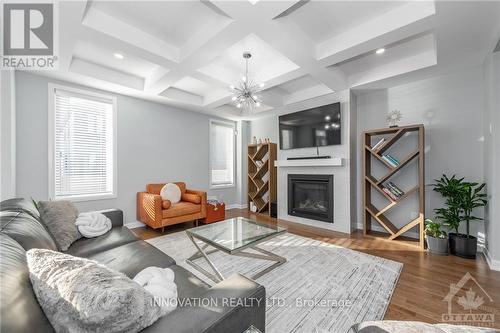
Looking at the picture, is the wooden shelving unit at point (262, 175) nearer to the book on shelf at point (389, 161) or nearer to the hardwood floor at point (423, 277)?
the hardwood floor at point (423, 277)

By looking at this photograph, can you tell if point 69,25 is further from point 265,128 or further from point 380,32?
point 265,128

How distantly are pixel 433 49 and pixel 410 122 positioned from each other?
1.06 metres

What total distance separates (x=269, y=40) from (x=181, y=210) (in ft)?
9.37

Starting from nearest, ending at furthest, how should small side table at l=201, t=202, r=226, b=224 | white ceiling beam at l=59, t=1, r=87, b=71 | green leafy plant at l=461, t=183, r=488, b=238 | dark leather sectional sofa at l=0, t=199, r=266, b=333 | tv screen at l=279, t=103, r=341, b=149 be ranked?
dark leather sectional sofa at l=0, t=199, r=266, b=333
white ceiling beam at l=59, t=1, r=87, b=71
green leafy plant at l=461, t=183, r=488, b=238
tv screen at l=279, t=103, r=341, b=149
small side table at l=201, t=202, r=226, b=224

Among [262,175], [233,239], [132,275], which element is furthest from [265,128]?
[132,275]

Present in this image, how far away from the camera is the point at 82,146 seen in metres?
3.33

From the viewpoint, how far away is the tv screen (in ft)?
12.1

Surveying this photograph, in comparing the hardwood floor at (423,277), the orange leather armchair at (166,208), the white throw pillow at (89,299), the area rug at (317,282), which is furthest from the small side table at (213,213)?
the white throw pillow at (89,299)

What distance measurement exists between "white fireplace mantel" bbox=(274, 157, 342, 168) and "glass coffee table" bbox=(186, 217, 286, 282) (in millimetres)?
1763

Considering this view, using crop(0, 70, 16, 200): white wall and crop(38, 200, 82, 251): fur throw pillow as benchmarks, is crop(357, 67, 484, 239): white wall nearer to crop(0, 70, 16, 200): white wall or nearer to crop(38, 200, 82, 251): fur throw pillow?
crop(38, 200, 82, 251): fur throw pillow

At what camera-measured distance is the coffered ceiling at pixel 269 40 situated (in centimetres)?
189

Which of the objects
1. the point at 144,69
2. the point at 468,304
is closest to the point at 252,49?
the point at 144,69

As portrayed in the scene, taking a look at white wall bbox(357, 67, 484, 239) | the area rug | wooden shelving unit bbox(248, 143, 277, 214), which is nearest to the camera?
the area rug

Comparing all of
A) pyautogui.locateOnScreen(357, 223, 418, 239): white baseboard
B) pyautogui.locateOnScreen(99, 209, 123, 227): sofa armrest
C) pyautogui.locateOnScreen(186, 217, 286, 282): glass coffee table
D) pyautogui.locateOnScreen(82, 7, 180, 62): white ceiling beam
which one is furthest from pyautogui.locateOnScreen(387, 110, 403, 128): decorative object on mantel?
pyautogui.locateOnScreen(99, 209, 123, 227): sofa armrest
